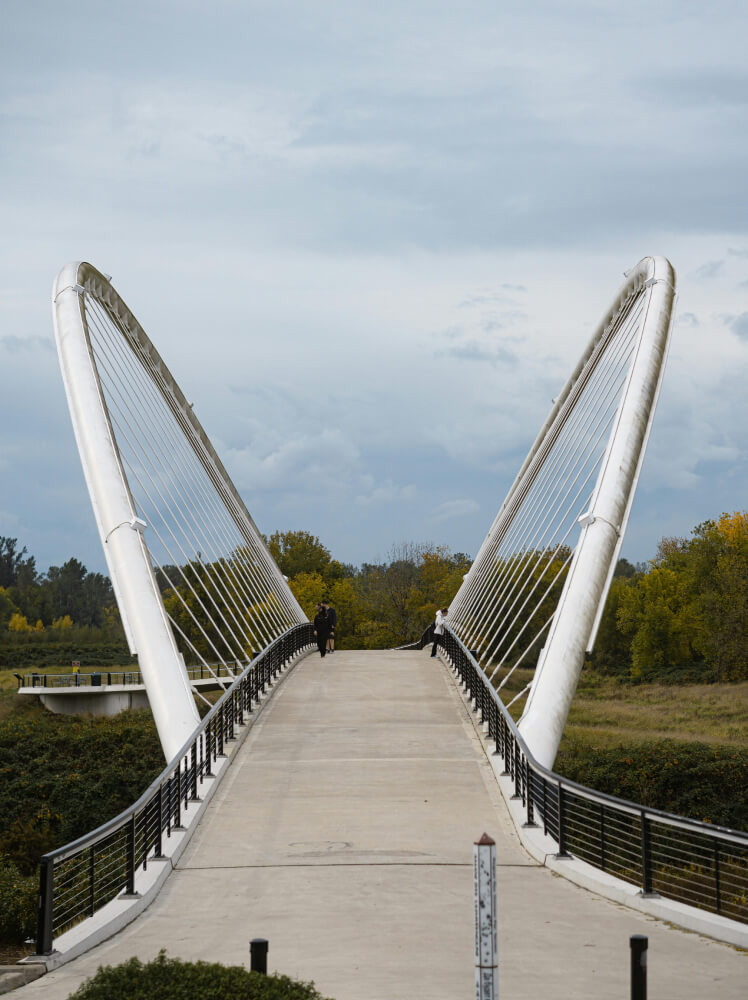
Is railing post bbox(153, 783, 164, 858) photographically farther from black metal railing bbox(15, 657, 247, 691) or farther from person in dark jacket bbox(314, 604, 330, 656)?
black metal railing bbox(15, 657, 247, 691)

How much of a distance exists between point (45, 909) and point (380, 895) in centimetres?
294

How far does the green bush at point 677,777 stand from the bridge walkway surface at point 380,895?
14347mm

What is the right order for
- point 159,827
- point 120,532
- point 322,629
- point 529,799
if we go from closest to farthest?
point 159,827 < point 529,799 < point 120,532 < point 322,629

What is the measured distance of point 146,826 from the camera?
10289 mm

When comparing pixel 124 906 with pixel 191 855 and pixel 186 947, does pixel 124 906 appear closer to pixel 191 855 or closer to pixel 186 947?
pixel 186 947

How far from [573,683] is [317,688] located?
8.09m

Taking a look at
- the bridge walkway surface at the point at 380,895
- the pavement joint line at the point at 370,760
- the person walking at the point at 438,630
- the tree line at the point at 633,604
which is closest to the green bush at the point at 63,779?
the person walking at the point at 438,630

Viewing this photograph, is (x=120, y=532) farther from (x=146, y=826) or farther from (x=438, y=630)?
(x=438, y=630)

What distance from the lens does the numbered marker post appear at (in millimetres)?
4824

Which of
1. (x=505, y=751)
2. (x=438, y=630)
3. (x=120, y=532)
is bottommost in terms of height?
(x=505, y=751)

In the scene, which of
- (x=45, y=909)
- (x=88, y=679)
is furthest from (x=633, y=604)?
(x=45, y=909)

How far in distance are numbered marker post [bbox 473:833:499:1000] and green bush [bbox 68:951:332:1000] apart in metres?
0.86

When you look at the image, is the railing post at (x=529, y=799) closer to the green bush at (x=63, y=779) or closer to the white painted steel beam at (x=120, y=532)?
the white painted steel beam at (x=120, y=532)

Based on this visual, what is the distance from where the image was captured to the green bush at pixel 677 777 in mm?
29328
